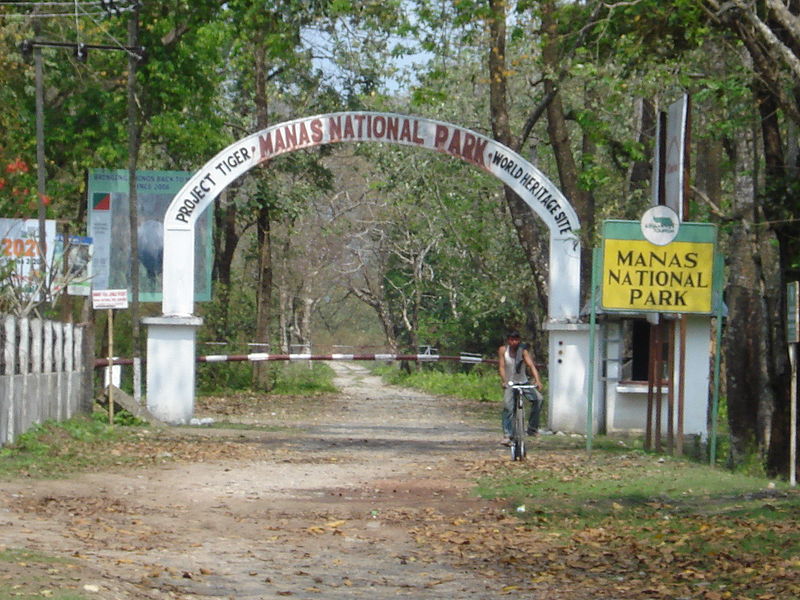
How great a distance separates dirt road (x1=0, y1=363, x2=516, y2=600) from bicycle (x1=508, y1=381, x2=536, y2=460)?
82 centimetres

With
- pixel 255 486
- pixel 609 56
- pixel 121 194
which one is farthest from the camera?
pixel 121 194

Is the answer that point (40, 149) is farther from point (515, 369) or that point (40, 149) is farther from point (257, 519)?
point (257, 519)

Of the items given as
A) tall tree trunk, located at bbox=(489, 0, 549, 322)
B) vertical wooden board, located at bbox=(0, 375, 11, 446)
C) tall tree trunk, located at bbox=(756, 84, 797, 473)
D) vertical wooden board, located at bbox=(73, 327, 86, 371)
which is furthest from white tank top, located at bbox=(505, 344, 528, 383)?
vertical wooden board, located at bbox=(73, 327, 86, 371)

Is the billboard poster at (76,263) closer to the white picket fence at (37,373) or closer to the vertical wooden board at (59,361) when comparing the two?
the white picket fence at (37,373)

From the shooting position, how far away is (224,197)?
1660 inches

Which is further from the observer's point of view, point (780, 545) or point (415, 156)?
point (415, 156)

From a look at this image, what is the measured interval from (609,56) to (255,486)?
418 inches

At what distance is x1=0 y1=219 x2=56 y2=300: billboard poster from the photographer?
26828 millimetres

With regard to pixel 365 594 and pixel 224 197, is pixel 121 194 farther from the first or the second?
pixel 365 594

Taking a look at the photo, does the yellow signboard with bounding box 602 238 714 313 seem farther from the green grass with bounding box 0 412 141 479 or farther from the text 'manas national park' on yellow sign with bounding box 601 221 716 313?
the green grass with bounding box 0 412 141 479

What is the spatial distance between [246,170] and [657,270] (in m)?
8.78

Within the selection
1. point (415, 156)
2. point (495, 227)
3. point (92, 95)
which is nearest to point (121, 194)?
point (92, 95)

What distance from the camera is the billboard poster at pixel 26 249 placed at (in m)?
26.8

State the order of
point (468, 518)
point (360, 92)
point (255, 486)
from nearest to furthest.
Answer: point (468, 518) → point (255, 486) → point (360, 92)
